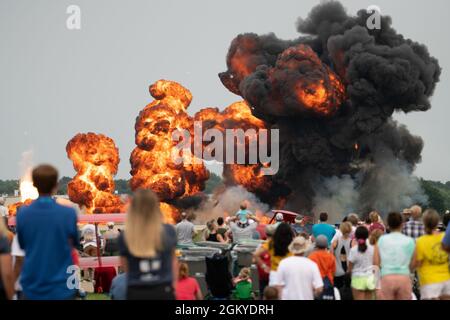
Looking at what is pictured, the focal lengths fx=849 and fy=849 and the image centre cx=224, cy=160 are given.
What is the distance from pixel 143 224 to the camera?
25.4 ft

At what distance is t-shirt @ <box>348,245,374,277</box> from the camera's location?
537 inches

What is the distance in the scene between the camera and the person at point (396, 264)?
11.1 metres

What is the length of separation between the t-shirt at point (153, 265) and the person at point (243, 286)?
864 centimetres

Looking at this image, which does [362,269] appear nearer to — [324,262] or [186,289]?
[324,262]

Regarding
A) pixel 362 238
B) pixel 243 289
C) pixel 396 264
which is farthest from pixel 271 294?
pixel 243 289

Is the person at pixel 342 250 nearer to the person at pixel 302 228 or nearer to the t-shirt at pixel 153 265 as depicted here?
the person at pixel 302 228

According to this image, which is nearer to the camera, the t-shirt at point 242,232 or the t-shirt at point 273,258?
the t-shirt at point 273,258

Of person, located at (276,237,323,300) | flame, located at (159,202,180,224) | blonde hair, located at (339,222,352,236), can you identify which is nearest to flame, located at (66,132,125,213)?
flame, located at (159,202,180,224)

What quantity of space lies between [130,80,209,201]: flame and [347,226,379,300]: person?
3946 cm

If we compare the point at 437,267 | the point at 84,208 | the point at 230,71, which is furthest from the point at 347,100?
the point at 437,267

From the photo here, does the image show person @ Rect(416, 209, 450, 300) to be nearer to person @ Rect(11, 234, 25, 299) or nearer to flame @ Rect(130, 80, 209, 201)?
person @ Rect(11, 234, 25, 299)

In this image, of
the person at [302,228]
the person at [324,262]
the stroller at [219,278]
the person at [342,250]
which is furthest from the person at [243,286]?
the person at [324,262]

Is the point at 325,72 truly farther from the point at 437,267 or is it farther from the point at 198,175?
the point at 437,267

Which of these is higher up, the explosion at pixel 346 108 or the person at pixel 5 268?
the explosion at pixel 346 108
